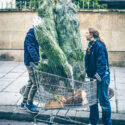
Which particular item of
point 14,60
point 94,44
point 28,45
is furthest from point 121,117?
point 14,60

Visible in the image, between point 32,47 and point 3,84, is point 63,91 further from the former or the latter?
point 3,84

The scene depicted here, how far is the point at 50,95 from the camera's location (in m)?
3.48

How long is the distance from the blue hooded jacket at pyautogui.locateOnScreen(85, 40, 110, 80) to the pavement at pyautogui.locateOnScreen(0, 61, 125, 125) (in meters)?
1.06

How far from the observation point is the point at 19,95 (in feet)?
18.4

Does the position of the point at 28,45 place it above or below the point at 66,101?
above

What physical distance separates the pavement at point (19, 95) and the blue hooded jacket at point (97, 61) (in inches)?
41.7

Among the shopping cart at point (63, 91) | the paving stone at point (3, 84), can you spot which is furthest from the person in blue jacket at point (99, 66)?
the paving stone at point (3, 84)

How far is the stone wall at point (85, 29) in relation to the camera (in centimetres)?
841

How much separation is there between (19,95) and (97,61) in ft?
8.19

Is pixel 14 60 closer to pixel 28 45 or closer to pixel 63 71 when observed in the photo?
pixel 28 45

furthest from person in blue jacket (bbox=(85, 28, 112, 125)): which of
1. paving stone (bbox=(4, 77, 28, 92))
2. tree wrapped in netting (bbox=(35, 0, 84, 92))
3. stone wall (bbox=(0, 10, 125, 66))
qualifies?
stone wall (bbox=(0, 10, 125, 66))

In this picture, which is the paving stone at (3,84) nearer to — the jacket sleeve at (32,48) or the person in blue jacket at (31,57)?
the person in blue jacket at (31,57)

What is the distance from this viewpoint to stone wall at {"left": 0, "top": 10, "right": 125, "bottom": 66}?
27.6 ft

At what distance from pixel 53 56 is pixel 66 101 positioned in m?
0.67
